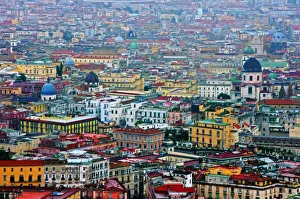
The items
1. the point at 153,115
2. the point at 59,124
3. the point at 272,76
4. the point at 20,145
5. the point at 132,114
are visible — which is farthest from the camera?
the point at 272,76

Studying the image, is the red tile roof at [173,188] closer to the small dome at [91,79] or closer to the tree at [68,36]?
the small dome at [91,79]

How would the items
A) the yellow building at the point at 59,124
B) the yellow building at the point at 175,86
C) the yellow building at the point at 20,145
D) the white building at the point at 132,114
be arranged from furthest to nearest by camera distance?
the yellow building at the point at 175,86 → the white building at the point at 132,114 → the yellow building at the point at 59,124 → the yellow building at the point at 20,145

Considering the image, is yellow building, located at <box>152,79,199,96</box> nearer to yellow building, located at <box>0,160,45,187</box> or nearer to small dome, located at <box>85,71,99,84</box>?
small dome, located at <box>85,71,99,84</box>

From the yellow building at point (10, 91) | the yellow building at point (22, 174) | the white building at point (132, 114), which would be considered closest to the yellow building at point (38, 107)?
the white building at point (132, 114)

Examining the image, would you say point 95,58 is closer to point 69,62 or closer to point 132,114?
point 69,62

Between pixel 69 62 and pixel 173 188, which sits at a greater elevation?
pixel 69 62

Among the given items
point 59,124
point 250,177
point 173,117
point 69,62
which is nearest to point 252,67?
point 173,117

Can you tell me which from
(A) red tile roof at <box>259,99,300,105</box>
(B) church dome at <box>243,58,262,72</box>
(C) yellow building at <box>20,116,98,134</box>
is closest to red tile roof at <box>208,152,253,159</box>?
(C) yellow building at <box>20,116,98,134</box>
